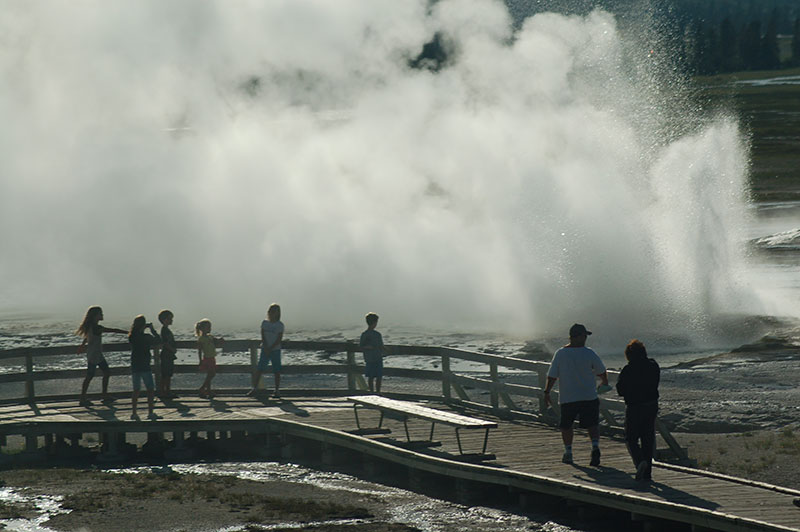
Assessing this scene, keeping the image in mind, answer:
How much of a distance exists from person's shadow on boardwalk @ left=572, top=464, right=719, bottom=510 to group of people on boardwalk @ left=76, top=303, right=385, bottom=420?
5.79 m

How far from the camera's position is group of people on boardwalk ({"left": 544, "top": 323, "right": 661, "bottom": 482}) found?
13.2 metres

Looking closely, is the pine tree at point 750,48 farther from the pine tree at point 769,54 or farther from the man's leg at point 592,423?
the man's leg at point 592,423

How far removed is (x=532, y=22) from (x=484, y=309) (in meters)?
16.5

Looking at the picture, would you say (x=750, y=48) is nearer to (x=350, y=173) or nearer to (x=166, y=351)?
(x=350, y=173)

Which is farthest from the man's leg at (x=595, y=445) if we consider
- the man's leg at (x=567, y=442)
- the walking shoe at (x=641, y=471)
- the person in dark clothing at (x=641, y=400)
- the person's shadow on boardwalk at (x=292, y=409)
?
the person's shadow on boardwalk at (x=292, y=409)

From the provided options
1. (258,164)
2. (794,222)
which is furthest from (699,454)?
(794,222)

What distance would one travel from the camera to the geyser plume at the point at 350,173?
31344 millimetres

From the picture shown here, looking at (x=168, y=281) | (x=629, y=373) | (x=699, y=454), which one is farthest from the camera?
(x=168, y=281)

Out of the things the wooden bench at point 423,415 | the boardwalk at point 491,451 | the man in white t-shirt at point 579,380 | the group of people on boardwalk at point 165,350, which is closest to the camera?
the boardwalk at point 491,451

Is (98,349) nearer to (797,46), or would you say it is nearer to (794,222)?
(794,222)

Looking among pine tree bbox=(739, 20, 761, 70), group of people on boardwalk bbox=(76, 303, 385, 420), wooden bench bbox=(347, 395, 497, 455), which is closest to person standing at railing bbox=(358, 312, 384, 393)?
group of people on boardwalk bbox=(76, 303, 385, 420)

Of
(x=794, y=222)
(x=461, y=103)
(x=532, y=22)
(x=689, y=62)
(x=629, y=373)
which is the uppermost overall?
(x=689, y=62)

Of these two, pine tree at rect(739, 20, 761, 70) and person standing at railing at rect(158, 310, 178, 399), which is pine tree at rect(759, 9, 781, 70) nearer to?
pine tree at rect(739, 20, 761, 70)

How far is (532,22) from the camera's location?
146ft
